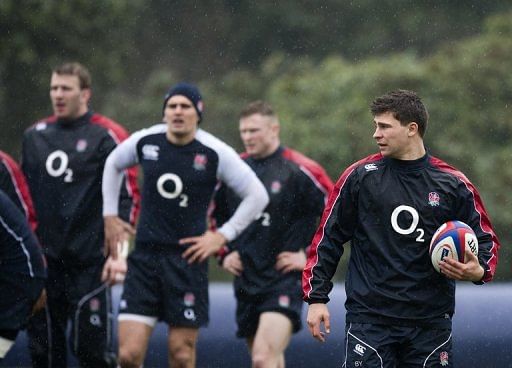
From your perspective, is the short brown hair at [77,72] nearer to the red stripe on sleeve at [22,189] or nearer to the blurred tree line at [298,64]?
the red stripe on sleeve at [22,189]

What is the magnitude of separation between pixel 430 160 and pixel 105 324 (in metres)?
3.30

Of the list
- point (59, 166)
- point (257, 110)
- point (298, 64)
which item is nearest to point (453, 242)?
point (257, 110)

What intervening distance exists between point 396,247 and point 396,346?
508 millimetres

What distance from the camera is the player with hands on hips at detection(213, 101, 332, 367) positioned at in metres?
9.06

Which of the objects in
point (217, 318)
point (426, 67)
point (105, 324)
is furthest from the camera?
point (426, 67)

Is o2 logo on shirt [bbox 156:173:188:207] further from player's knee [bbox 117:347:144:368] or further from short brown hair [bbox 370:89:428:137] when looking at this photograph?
short brown hair [bbox 370:89:428:137]

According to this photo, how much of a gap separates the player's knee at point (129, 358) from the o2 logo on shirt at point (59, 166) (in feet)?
4.86

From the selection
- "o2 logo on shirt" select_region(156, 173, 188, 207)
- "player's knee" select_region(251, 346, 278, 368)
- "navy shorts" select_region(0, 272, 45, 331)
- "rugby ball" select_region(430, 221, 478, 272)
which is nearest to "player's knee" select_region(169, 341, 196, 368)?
"player's knee" select_region(251, 346, 278, 368)

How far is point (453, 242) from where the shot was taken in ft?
19.9

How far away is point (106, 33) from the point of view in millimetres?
20047

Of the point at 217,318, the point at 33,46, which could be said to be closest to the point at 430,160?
the point at 217,318

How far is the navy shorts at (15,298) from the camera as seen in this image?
6602 millimetres

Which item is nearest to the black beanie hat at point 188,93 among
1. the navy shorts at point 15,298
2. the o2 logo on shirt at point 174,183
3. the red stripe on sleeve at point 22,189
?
the o2 logo on shirt at point 174,183

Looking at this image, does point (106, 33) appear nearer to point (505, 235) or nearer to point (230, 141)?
point (230, 141)
